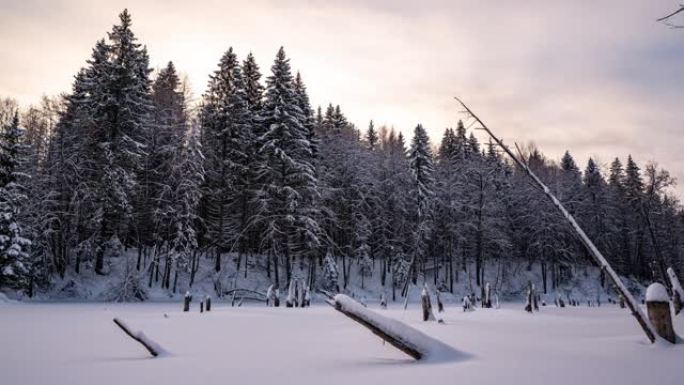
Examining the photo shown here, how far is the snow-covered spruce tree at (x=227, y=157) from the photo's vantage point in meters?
37.4

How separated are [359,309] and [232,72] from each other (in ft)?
128

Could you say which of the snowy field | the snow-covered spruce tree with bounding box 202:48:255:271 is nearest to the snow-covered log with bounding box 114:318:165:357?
the snowy field

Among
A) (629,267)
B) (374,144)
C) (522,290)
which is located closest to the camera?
(522,290)

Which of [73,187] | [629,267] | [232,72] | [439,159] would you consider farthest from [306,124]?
[629,267]

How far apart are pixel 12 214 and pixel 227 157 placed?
50.2ft

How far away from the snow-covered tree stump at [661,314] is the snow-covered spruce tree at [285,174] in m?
27.5

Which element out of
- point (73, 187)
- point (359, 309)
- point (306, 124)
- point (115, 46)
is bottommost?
point (359, 309)

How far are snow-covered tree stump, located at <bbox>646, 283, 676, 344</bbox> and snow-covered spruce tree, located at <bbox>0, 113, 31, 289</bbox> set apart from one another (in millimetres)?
30136

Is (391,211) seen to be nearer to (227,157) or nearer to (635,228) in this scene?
(227,157)

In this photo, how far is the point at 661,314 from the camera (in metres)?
6.50

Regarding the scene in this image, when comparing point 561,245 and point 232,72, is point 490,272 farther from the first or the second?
point 232,72

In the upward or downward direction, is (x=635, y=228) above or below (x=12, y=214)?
above

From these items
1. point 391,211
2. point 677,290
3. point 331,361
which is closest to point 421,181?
point 391,211

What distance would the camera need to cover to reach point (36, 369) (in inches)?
229
